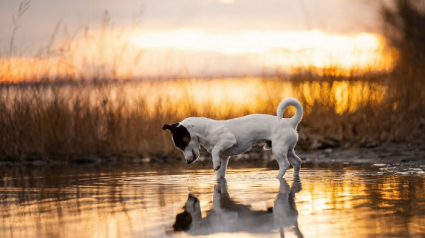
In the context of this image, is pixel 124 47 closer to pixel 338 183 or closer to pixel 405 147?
pixel 405 147

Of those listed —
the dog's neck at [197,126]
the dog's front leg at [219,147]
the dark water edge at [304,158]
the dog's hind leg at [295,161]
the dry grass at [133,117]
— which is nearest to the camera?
the dog's front leg at [219,147]

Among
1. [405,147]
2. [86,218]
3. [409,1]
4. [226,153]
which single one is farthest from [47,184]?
[409,1]

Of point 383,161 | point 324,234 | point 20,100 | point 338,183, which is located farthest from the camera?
point 20,100

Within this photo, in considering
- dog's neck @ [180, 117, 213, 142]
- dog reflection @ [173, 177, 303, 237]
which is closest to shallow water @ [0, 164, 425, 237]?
dog reflection @ [173, 177, 303, 237]

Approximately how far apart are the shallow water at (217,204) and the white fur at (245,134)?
318mm

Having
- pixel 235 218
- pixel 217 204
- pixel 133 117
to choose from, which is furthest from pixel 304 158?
pixel 235 218

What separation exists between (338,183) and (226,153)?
5.25ft

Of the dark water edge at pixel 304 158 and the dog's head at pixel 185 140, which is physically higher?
the dog's head at pixel 185 140

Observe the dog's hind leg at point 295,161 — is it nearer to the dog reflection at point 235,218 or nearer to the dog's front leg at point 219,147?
the dog's front leg at point 219,147

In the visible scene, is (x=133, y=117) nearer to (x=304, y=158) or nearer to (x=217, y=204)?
(x=304, y=158)

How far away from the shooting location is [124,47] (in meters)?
14.1

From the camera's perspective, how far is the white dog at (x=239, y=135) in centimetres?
888

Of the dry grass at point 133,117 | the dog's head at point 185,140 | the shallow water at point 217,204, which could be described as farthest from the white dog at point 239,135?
the dry grass at point 133,117

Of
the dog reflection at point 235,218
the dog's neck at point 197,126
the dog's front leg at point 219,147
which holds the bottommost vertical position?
the dog reflection at point 235,218
